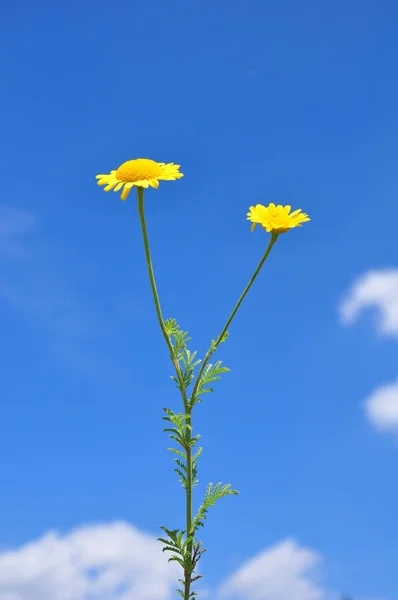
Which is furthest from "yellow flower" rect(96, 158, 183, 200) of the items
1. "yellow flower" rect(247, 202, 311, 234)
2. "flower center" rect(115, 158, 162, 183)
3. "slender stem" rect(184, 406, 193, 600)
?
"slender stem" rect(184, 406, 193, 600)

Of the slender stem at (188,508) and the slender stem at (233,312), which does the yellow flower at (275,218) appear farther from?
the slender stem at (188,508)

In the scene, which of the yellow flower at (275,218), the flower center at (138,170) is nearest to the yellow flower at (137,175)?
the flower center at (138,170)

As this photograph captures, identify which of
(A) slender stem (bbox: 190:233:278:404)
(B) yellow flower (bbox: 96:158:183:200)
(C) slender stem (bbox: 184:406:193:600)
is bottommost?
(C) slender stem (bbox: 184:406:193:600)

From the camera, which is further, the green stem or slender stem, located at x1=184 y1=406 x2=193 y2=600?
slender stem, located at x1=184 y1=406 x2=193 y2=600

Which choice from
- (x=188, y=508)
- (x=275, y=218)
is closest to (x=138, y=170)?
(x=275, y=218)

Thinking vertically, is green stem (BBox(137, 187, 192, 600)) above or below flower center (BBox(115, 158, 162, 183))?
below

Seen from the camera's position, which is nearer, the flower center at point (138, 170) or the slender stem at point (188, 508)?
the flower center at point (138, 170)

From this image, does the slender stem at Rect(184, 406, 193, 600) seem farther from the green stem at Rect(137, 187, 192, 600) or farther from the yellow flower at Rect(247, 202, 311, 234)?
the yellow flower at Rect(247, 202, 311, 234)
